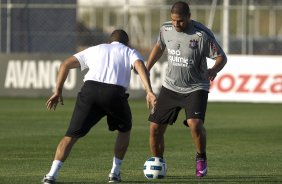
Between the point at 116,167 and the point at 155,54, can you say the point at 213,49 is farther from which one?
the point at 116,167

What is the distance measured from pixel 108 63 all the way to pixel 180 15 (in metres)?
1.31

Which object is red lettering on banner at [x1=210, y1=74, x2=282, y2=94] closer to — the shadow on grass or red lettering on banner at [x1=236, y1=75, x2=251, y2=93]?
red lettering on banner at [x1=236, y1=75, x2=251, y2=93]

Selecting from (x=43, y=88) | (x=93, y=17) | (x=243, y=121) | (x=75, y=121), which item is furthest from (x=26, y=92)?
(x=93, y=17)

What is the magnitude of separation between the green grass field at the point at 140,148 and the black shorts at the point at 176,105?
779 millimetres

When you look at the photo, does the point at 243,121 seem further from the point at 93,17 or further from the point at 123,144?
the point at 93,17

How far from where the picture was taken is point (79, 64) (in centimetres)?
1249

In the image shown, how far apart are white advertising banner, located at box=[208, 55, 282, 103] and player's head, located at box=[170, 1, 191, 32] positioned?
53.0 feet

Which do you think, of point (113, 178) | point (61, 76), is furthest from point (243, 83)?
point (61, 76)

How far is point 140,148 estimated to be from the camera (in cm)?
1764

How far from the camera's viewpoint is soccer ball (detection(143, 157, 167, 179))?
1337 cm

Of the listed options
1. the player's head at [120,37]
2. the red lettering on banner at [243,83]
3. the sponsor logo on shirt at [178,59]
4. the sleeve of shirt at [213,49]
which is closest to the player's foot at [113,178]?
the player's head at [120,37]

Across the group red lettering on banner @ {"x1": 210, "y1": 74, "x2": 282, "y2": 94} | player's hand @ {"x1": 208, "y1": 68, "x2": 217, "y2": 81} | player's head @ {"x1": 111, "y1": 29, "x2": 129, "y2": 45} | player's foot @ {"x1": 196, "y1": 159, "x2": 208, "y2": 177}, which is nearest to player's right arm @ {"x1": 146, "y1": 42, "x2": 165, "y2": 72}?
player's hand @ {"x1": 208, "y1": 68, "x2": 217, "y2": 81}

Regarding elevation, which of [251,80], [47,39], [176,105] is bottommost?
[251,80]

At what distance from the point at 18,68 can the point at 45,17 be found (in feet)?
11.7
